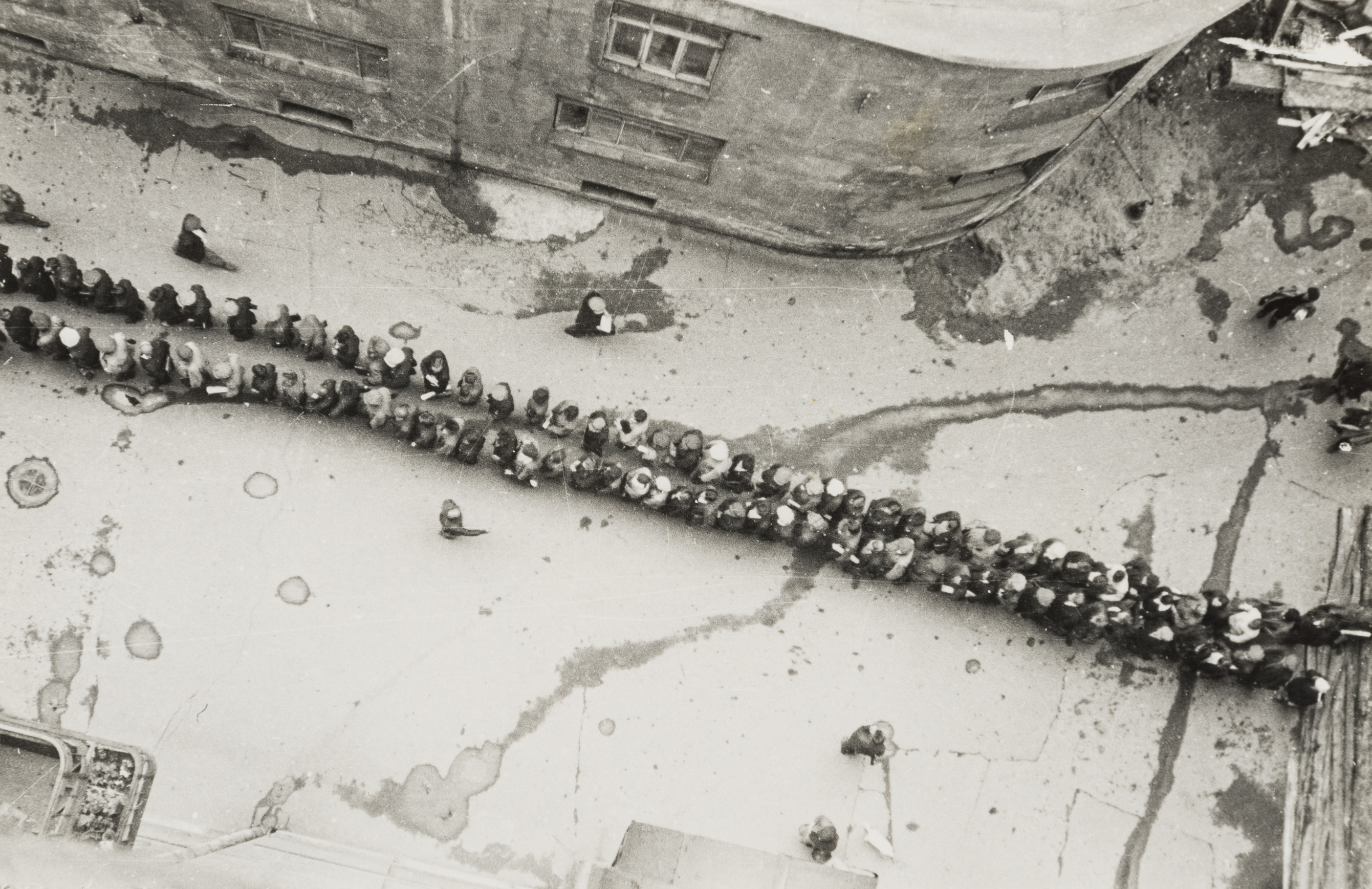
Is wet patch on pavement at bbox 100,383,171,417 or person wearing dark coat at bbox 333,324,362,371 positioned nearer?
person wearing dark coat at bbox 333,324,362,371

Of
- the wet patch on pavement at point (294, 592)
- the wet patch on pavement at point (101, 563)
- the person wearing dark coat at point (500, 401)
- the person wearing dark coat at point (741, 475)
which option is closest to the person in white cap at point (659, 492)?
the person wearing dark coat at point (741, 475)

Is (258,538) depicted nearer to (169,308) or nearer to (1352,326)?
(169,308)

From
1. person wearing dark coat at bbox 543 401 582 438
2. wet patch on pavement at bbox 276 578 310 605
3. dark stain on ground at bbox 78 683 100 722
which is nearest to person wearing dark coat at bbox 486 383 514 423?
person wearing dark coat at bbox 543 401 582 438

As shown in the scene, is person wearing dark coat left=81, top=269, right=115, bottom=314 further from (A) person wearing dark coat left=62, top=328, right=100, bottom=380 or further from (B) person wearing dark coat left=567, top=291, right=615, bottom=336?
(B) person wearing dark coat left=567, top=291, right=615, bottom=336

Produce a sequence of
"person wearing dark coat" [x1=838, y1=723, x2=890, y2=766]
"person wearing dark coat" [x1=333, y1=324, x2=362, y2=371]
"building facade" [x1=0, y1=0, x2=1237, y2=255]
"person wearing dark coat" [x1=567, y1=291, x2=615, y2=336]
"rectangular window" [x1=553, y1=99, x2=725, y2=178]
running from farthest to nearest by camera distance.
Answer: "person wearing dark coat" [x1=567, y1=291, x2=615, y2=336], "rectangular window" [x1=553, y1=99, x2=725, y2=178], "person wearing dark coat" [x1=333, y1=324, x2=362, y2=371], "person wearing dark coat" [x1=838, y1=723, x2=890, y2=766], "building facade" [x1=0, y1=0, x2=1237, y2=255]

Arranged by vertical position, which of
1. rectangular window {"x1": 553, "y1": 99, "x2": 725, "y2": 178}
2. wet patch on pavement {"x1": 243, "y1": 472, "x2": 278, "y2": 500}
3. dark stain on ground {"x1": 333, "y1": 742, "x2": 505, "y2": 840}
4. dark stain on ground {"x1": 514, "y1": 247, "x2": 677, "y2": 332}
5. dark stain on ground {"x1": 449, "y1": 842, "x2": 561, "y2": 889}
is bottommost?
dark stain on ground {"x1": 449, "y1": 842, "x2": 561, "y2": 889}

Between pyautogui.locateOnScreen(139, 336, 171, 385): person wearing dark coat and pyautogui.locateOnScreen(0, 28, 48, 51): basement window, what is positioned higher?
pyautogui.locateOnScreen(0, 28, 48, 51): basement window
